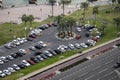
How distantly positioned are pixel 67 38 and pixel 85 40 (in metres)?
6.82

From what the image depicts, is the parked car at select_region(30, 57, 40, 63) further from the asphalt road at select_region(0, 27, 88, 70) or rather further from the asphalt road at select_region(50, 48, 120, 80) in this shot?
the asphalt road at select_region(50, 48, 120, 80)

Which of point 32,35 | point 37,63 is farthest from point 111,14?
point 37,63

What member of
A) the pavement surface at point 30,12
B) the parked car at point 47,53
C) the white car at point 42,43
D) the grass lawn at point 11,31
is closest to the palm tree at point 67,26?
the white car at point 42,43

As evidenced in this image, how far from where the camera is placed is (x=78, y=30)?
141 meters

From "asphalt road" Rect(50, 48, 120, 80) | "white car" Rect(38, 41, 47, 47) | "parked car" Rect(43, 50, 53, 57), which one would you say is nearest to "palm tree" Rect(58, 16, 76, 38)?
"white car" Rect(38, 41, 47, 47)

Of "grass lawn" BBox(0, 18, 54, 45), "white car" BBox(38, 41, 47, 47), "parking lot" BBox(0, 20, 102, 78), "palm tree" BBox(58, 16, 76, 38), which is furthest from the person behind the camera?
"grass lawn" BBox(0, 18, 54, 45)

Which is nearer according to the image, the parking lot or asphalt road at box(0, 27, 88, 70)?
asphalt road at box(0, 27, 88, 70)

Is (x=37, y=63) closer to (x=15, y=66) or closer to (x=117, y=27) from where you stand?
(x=15, y=66)

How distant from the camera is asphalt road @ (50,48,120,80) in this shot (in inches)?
4119

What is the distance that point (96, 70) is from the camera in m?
109

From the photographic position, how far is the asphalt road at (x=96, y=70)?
104625 mm

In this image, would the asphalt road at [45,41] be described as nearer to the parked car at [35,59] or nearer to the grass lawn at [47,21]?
the parked car at [35,59]

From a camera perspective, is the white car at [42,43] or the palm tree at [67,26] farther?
the palm tree at [67,26]

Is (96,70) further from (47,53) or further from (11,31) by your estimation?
(11,31)
